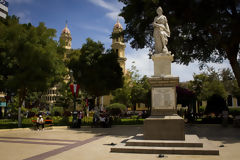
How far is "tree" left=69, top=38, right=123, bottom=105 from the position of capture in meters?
26.2

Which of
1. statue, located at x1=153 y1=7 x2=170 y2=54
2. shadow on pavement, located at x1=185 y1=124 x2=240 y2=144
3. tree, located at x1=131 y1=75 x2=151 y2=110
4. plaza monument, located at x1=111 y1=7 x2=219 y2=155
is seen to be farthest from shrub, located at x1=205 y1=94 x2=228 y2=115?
tree, located at x1=131 y1=75 x2=151 y2=110

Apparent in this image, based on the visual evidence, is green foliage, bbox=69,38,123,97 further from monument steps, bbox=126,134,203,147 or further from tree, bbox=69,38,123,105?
monument steps, bbox=126,134,203,147

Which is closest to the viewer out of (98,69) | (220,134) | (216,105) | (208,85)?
(220,134)

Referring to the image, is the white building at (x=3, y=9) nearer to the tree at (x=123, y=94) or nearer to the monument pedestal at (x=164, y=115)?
the monument pedestal at (x=164, y=115)

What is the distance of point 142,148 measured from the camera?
7.91 m

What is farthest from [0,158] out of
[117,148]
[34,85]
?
[34,85]

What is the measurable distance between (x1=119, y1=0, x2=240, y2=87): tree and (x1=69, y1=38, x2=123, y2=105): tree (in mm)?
4645

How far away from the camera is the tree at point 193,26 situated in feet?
57.3

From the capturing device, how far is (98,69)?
26234mm

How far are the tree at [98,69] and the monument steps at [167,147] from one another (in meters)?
18.0

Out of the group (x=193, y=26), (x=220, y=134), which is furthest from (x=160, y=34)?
(x=193, y=26)

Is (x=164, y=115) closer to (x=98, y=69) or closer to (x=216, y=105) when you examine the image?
(x=98, y=69)

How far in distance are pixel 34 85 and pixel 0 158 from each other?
38.8 feet

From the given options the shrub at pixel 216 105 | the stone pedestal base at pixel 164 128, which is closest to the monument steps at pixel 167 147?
the stone pedestal base at pixel 164 128
